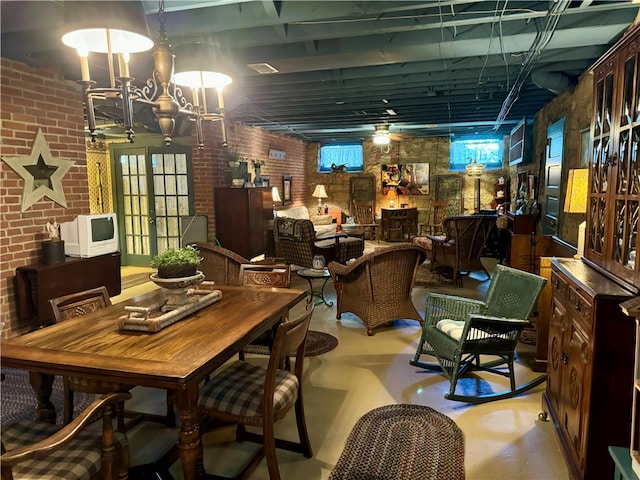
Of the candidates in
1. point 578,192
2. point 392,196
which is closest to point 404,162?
point 392,196

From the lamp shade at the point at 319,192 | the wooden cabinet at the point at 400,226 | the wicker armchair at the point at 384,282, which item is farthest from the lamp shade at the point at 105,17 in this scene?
the wooden cabinet at the point at 400,226

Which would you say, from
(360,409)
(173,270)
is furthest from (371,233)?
(173,270)

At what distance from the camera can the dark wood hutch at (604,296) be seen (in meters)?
1.82

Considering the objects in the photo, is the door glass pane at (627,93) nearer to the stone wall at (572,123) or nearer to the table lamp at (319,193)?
the stone wall at (572,123)

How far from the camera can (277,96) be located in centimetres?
600

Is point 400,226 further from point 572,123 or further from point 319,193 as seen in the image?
point 572,123

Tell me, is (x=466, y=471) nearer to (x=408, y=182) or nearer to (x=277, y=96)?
(x=277, y=96)

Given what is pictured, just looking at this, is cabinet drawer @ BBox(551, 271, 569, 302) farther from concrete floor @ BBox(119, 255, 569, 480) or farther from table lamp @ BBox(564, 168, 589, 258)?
concrete floor @ BBox(119, 255, 569, 480)

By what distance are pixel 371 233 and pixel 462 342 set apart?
27.2ft

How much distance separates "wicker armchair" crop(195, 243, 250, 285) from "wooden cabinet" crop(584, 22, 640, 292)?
288cm

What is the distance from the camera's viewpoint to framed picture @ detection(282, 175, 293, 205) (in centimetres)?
988

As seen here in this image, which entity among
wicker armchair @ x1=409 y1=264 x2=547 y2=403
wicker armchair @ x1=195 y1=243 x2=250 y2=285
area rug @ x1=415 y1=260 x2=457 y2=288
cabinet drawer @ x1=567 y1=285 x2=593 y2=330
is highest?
cabinet drawer @ x1=567 y1=285 x2=593 y2=330

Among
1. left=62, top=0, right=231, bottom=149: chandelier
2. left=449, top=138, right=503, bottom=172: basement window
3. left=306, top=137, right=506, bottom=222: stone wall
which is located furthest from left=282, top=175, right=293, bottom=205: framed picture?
left=62, top=0, right=231, bottom=149: chandelier

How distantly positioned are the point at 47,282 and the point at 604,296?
3.99m
